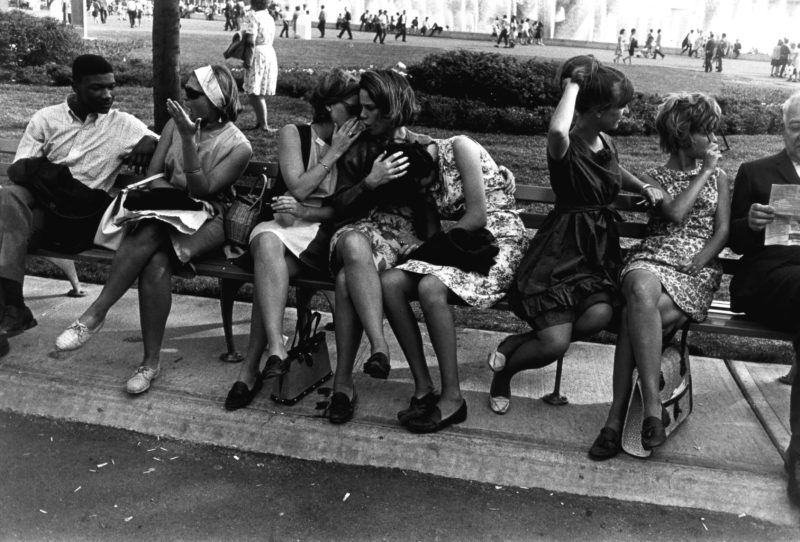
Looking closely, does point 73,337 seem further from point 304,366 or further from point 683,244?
point 683,244

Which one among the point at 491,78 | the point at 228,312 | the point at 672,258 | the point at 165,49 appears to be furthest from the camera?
the point at 491,78

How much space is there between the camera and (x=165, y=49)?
666 cm

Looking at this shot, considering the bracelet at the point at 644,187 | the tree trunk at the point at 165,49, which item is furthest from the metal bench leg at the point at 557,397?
the tree trunk at the point at 165,49

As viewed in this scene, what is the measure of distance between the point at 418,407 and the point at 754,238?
5.31ft

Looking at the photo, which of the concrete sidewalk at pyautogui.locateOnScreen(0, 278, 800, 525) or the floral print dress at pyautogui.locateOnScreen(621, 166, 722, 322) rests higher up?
the floral print dress at pyautogui.locateOnScreen(621, 166, 722, 322)

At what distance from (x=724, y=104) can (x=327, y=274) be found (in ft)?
17.2

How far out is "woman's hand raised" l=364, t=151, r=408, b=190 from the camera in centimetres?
383

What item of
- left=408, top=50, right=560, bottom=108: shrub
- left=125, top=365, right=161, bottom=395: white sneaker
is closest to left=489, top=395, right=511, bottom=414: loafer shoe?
left=125, top=365, right=161, bottom=395: white sneaker

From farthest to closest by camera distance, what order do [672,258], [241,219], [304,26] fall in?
[304,26] < [241,219] < [672,258]

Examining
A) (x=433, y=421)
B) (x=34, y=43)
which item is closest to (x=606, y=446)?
(x=433, y=421)

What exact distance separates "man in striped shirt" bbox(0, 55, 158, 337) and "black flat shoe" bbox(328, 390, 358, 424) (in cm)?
172

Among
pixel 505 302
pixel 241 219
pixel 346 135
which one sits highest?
pixel 346 135

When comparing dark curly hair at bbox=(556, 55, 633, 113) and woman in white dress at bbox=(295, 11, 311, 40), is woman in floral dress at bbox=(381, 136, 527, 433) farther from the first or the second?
woman in white dress at bbox=(295, 11, 311, 40)

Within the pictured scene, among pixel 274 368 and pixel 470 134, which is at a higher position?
pixel 470 134
